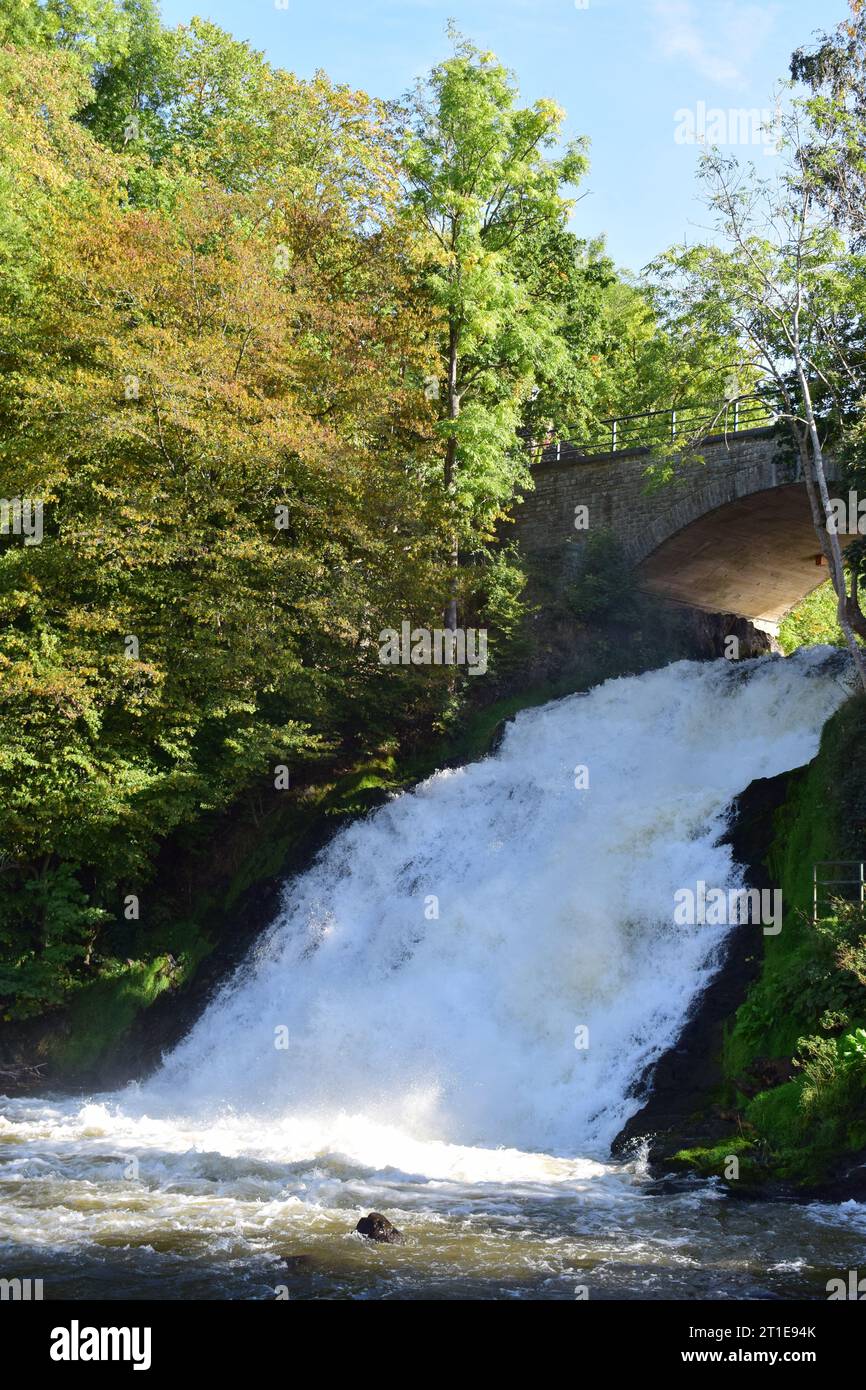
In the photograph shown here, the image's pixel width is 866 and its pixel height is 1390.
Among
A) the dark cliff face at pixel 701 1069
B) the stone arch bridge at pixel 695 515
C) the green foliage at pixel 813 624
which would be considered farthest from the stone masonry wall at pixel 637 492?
the green foliage at pixel 813 624

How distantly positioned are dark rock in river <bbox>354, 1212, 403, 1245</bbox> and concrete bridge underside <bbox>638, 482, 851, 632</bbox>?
18.7 meters

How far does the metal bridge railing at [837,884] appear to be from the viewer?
1617 cm

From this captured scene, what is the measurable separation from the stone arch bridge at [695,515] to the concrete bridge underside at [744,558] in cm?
3

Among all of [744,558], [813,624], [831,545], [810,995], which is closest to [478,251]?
[744,558]

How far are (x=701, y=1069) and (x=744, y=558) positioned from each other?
1873 centimetres

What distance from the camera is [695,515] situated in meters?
29.7

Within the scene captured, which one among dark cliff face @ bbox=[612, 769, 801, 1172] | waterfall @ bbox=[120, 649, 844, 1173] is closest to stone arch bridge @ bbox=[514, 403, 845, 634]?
waterfall @ bbox=[120, 649, 844, 1173]

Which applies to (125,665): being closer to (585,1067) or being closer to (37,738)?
(37,738)

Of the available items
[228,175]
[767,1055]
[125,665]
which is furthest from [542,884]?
[228,175]

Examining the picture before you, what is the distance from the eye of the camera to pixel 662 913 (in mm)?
18562

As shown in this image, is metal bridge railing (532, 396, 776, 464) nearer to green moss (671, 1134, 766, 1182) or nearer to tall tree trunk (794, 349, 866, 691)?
tall tree trunk (794, 349, 866, 691)

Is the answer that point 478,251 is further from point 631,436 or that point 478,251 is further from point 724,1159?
point 724,1159

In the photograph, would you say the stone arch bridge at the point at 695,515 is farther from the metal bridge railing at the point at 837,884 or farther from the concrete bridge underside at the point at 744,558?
the metal bridge railing at the point at 837,884

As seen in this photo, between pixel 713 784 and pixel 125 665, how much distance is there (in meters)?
10.3
